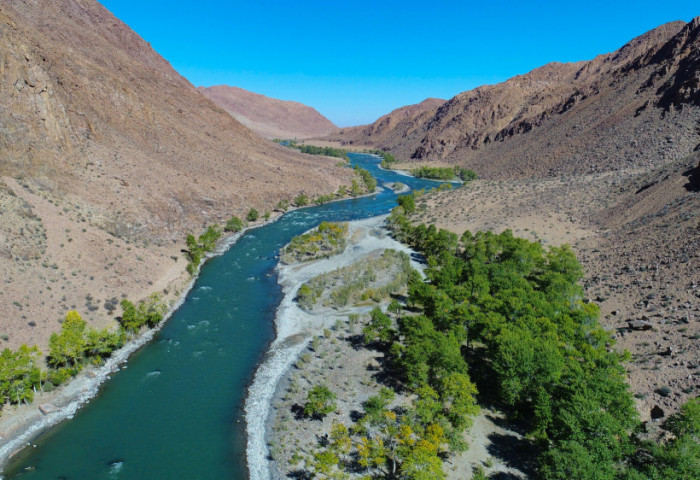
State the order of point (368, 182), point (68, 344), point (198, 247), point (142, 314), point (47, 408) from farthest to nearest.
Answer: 1. point (368, 182)
2. point (198, 247)
3. point (142, 314)
4. point (68, 344)
5. point (47, 408)

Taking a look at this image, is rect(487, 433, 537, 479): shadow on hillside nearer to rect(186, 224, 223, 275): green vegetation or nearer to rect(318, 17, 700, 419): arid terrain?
rect(318, 17, 700, 419): arid terrain

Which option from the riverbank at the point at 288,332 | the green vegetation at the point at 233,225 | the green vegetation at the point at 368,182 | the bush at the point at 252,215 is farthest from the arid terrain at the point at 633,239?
the green vegetation at the point at 233,225

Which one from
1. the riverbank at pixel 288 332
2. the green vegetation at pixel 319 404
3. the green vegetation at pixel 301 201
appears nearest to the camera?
the riverbank at pixel 288 332

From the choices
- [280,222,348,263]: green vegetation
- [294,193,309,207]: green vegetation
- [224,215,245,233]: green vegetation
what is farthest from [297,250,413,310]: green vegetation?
[294,193,309,207]: green vegetation

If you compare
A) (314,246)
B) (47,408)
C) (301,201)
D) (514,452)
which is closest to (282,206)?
(301,201)

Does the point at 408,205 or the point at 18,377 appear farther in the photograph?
the point at 408,205

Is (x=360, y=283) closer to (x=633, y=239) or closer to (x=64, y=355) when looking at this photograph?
(x=64, y=355)

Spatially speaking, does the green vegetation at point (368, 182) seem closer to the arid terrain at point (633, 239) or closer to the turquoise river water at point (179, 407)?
the arid terrain at point (633, 239)
